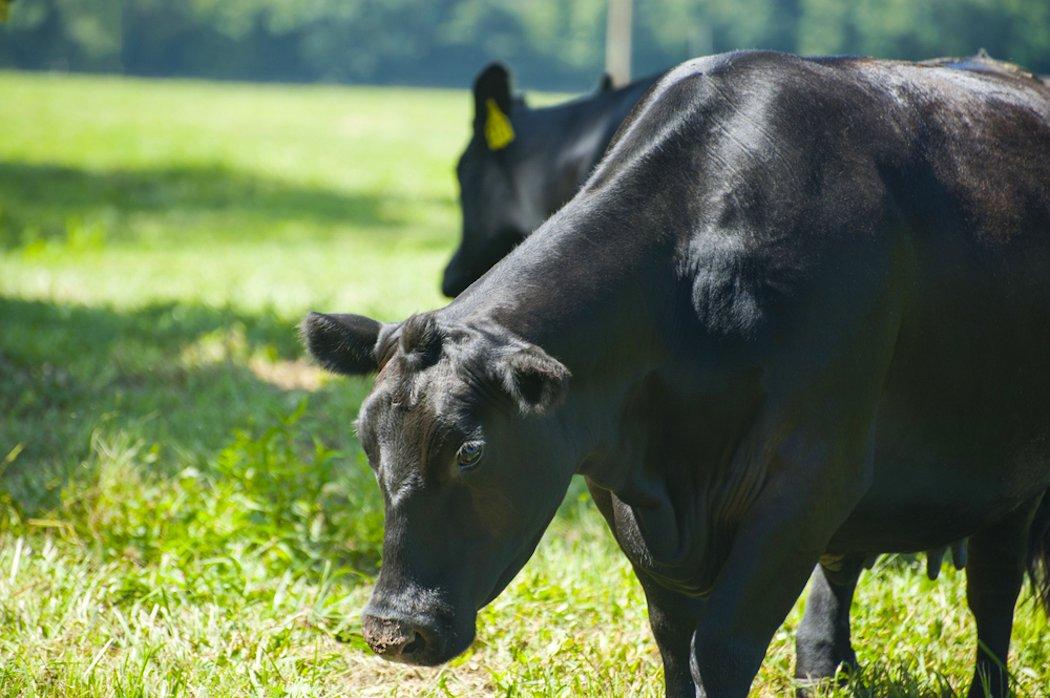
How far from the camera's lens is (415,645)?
2.57 m

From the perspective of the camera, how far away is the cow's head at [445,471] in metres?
2.54

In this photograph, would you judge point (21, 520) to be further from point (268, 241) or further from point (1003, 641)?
point (268, 241)

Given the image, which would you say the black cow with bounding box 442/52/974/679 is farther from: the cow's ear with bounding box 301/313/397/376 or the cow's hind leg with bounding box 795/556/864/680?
the cow's ear with bounding box 301/313/397/376

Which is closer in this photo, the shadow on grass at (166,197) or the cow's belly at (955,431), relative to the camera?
the cow's belly at (955,431)

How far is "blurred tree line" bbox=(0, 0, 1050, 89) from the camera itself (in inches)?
1566

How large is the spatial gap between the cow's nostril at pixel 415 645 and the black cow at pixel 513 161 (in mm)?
5093

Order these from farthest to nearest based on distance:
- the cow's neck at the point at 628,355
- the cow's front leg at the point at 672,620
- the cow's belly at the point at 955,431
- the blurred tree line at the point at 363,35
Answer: the blurred tree line at the point at 363,35
the cow's front leg at the point at 672,620
the cow's belly at the point at 955,431
the cow's neck at the point at 628,355

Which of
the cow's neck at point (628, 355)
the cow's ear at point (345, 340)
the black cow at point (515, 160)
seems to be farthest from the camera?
the black cow at point (515, 160)

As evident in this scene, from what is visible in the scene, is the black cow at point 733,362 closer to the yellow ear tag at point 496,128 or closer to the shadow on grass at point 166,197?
the yellow ear tag at point 496,128

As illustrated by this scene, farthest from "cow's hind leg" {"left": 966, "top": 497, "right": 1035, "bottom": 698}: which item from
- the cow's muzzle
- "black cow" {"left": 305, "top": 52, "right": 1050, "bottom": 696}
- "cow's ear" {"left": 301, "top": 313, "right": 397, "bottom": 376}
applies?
"cow's ear" {"left": 301, "top": 313, "right": 397, "bottom": 376}

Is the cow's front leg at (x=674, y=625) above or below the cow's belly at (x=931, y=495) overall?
below

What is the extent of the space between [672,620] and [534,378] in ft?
3.63

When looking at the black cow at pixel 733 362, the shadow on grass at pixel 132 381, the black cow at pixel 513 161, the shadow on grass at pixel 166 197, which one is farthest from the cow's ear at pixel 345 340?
the shadow on grass at pixel 166 197

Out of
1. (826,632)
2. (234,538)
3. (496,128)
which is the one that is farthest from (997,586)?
(496,128)
